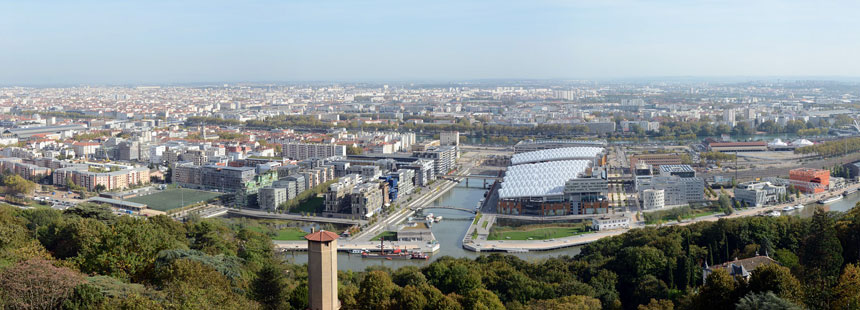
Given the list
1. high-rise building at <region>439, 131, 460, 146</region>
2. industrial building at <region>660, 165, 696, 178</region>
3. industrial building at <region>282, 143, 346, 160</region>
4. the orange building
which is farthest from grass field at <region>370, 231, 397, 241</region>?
high-rise building at <region>439, 131, 460, 146</region>

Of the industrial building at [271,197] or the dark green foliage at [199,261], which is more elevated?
the dark green foliage at [199,261]

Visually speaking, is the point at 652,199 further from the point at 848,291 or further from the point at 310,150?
the point at 310,150

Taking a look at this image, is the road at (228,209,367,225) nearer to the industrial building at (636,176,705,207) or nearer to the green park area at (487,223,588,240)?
the green park area at (487,223,588,240)

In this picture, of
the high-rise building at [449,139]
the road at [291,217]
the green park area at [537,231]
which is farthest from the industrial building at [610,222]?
the high-rise building at [449,139]

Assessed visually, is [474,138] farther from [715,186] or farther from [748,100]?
[748,100]

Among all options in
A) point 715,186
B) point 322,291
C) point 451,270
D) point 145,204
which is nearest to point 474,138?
point 715,186

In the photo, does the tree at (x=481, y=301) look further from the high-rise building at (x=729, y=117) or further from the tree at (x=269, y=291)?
the high-rise building at (x=729, y=117)
